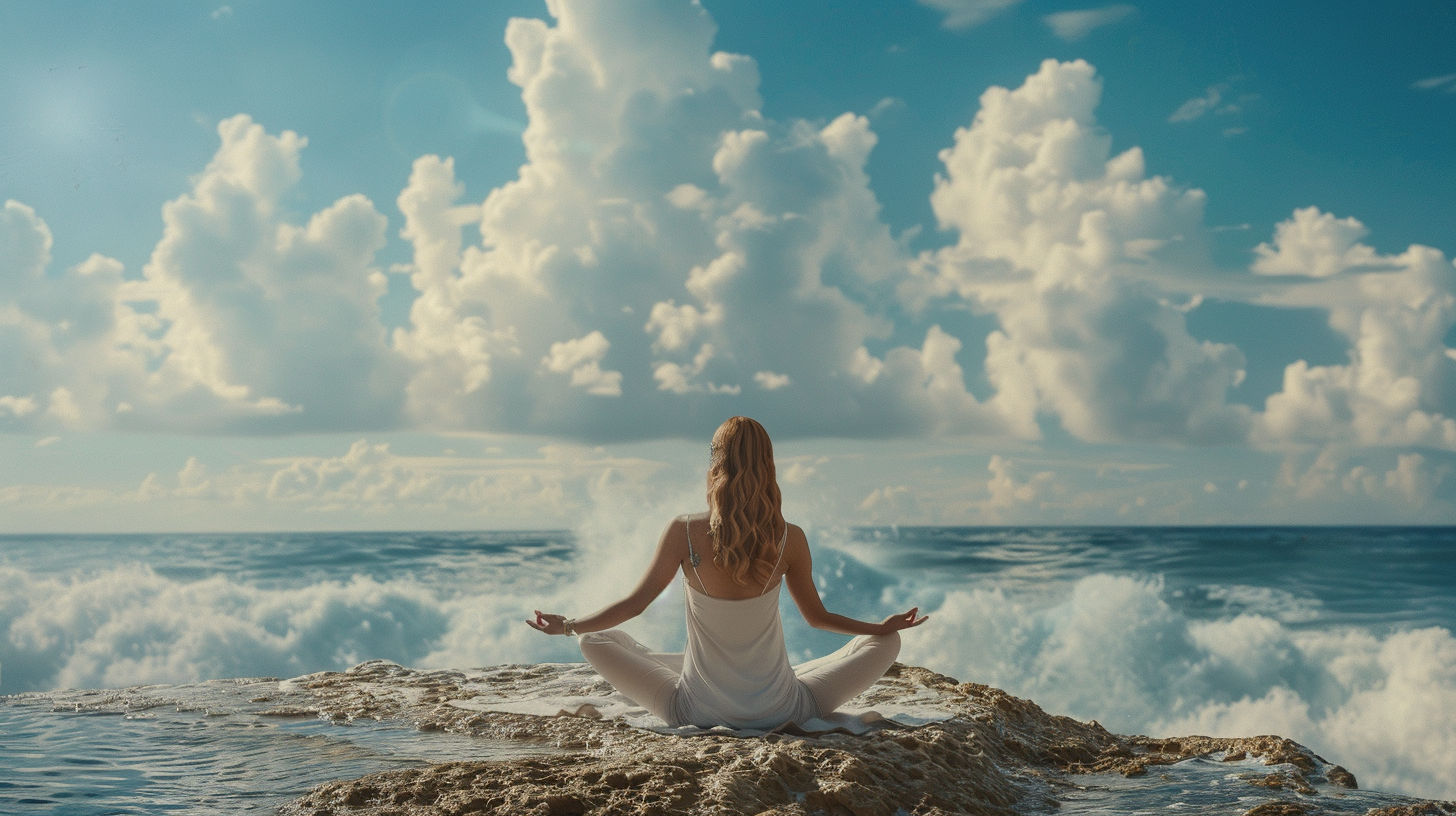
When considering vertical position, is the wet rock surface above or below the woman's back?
below

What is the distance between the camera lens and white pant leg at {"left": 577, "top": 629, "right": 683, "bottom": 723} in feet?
14.5

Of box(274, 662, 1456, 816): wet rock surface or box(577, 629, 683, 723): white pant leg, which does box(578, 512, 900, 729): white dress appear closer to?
box(577, 629, 683, 723): white pant leg

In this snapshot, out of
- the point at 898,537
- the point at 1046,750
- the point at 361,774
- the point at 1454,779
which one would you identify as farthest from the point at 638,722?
the point at 898,537

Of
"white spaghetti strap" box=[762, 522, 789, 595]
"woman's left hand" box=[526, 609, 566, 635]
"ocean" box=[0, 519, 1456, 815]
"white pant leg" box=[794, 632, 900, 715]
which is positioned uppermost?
"white spaghetti strap" box=[762, 522, 789, 595]

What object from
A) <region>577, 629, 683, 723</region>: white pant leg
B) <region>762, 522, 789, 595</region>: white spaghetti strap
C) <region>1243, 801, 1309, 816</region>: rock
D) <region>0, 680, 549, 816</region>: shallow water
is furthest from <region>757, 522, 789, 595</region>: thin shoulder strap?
<region>1243, 801, 1309, 816</region>: rock

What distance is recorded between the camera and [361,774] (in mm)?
3787

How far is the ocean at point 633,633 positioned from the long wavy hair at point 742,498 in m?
1.51

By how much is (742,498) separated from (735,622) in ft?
2.10

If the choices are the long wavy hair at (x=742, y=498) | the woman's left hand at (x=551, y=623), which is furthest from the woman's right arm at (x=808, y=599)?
the woman's left hand at (x=551, y=623)

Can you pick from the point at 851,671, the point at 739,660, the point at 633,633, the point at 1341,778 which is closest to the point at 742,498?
the point at 739,660

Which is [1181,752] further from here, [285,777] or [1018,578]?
[1018,578]

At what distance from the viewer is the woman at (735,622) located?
13.4 feet

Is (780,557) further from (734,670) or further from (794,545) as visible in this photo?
(734,670)

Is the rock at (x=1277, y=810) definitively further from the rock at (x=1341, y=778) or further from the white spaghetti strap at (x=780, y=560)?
the white spaghetti strap at (x=780, y=560)
